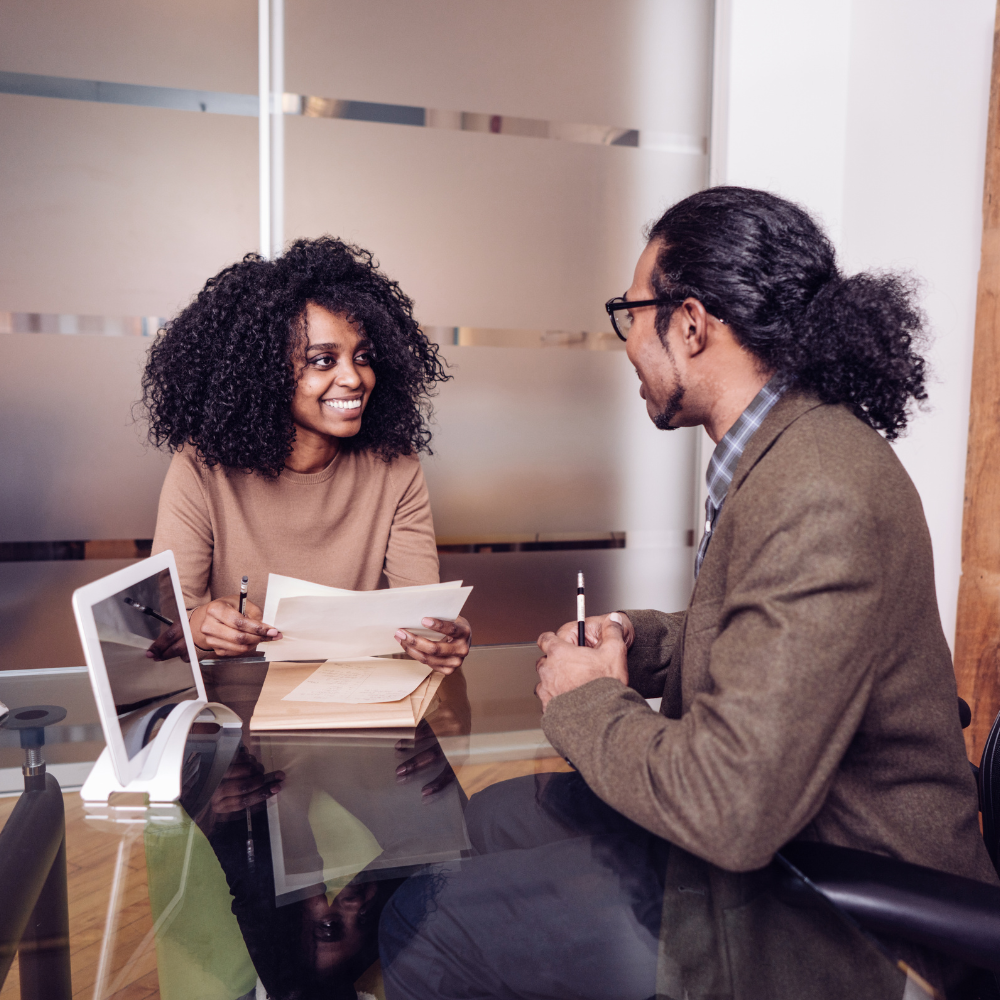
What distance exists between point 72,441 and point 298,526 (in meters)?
1.10

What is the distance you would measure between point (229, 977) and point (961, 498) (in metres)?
2.29

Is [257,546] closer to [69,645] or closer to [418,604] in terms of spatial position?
[418,604]

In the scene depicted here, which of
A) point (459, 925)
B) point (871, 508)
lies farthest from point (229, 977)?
point (871, 508)

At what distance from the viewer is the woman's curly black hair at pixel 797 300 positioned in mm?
1034

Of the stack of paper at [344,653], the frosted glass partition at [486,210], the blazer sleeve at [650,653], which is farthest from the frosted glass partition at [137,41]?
the blazer sleeve at [650,653]

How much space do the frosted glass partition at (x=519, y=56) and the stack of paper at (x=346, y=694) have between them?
79.9 inches

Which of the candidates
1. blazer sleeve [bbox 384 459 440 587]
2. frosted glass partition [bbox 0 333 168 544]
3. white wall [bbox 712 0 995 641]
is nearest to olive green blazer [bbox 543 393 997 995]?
blazer sleeve [bbox 384 459 440 587]

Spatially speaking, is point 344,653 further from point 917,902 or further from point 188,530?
point 917,902

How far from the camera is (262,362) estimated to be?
79.7 inches

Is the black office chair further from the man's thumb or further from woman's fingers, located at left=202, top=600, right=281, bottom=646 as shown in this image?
woman's fingers, located at left=202, top=600, right=281, bottom=646

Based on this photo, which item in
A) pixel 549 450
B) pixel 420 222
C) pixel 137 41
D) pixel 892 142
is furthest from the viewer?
pixel 549 450

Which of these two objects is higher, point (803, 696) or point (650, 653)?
point (803, 696)

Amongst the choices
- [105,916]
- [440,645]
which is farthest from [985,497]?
[105,916]

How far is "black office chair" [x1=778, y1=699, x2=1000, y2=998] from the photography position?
0.79 m
